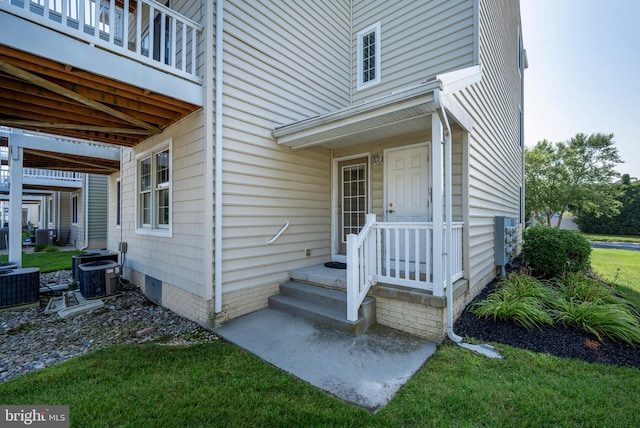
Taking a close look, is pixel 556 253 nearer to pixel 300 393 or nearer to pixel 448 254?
pixel 448 254

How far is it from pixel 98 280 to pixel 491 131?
27.2 feet

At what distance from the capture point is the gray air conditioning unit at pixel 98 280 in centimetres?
521

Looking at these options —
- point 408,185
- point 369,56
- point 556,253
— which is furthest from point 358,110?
point 556,253

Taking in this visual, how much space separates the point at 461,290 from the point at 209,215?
3.67m

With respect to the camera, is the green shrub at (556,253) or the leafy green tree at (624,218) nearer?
Answer: the green shrub at (556,253)


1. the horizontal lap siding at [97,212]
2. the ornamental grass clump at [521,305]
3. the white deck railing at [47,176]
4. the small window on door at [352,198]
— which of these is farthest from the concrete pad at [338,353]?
the white deck railing at [47,176]

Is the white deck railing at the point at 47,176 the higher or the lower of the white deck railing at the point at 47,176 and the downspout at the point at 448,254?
the higher

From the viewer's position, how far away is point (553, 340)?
3.45 m

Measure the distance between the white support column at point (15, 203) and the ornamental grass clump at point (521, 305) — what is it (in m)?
8.63

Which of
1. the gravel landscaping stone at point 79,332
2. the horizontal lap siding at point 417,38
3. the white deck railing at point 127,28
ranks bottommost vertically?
the gravel landscaping stone at point 79,332

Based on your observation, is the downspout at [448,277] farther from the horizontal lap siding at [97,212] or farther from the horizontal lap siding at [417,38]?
the horizontal lap siding at [97,212]

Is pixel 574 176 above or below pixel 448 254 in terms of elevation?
above

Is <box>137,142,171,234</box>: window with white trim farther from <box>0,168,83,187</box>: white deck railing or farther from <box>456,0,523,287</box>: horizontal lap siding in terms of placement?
<box>0,168,83,187</box>: white deck railing

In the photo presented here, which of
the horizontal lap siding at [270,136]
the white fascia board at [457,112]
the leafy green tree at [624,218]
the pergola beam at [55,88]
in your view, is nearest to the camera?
the pergola beam at [55,88]
